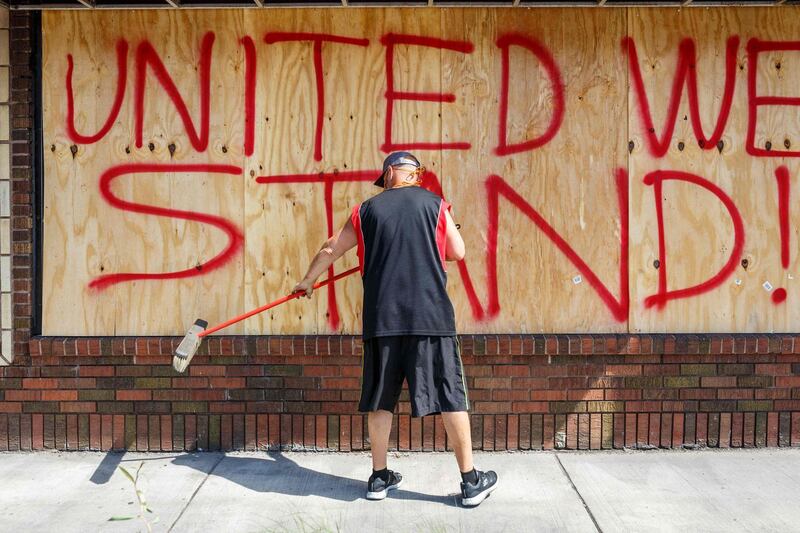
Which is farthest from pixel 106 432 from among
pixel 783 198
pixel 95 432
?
pixel 783 198

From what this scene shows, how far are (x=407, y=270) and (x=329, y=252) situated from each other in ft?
1.54

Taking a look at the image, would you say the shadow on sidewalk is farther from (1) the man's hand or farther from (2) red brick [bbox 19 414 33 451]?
(1) the man's hand

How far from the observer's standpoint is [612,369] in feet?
15.8

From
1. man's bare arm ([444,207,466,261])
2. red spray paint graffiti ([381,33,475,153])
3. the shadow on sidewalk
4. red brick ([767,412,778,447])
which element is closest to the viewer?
man's bare arm ([444,207,466,261])

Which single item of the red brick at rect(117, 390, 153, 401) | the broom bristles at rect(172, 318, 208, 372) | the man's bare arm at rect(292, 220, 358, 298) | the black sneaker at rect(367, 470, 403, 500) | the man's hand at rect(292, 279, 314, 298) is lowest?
the black sneaker at rect(367, 470, 403, 500)

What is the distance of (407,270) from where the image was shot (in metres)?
3.94

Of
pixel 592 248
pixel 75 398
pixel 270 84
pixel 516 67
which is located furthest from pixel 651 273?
pixel 75 398

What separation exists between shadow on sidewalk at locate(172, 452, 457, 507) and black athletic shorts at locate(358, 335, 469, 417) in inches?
19.4

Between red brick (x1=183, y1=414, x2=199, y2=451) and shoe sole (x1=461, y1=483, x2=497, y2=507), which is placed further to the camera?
red brick (x1=183, y1=414, x2=199, y2=451)

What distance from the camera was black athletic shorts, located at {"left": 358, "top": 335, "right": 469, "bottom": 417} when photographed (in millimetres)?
3928

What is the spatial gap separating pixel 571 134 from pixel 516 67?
20.2 inches

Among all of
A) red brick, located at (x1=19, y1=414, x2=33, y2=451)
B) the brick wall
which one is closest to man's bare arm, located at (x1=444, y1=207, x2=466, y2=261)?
the brick wall

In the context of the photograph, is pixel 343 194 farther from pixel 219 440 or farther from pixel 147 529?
pixel 147 529

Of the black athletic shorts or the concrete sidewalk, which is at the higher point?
the black athletic shorts
